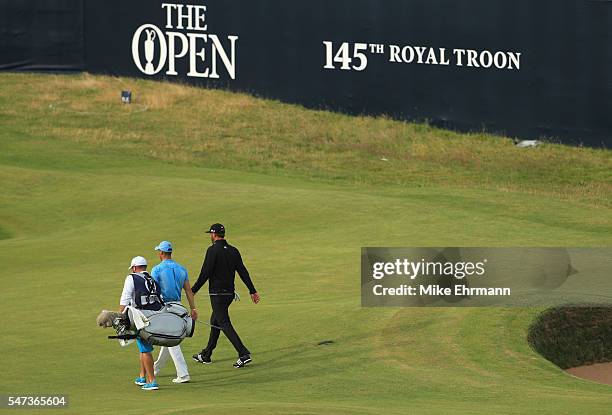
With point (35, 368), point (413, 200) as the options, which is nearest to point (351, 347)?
point (35, 368)

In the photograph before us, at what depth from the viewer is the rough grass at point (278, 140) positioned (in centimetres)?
4128

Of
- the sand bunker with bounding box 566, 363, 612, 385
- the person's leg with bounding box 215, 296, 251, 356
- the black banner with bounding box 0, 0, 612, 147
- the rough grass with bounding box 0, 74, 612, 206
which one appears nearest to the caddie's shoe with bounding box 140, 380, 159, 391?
the person's leg with bounding box 215, 296, 251, 356

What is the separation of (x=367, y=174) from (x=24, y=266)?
16.0 metres

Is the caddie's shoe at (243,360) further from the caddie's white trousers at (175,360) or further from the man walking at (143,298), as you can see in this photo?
the man walking at (143,298)

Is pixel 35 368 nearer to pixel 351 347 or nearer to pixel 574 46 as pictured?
pixel 351 347

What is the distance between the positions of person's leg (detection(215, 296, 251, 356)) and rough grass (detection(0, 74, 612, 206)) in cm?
2140

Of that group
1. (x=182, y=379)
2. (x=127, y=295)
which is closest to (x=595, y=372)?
(x=182, y=379)

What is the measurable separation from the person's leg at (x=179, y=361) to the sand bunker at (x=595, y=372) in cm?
606

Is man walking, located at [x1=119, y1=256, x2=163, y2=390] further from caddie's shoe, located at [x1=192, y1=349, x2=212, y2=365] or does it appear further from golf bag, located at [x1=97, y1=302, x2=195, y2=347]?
caddie's shoe, located at [x1=192, y1=349, x2=212, y2=365]

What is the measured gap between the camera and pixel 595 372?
65.5ft

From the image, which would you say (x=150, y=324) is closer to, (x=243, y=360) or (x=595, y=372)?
(x=243, y=360)

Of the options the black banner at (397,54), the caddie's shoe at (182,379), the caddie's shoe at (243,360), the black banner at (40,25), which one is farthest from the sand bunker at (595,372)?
the black banner at (40,25)

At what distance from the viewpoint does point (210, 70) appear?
46.0m

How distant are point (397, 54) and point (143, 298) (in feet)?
93.3
